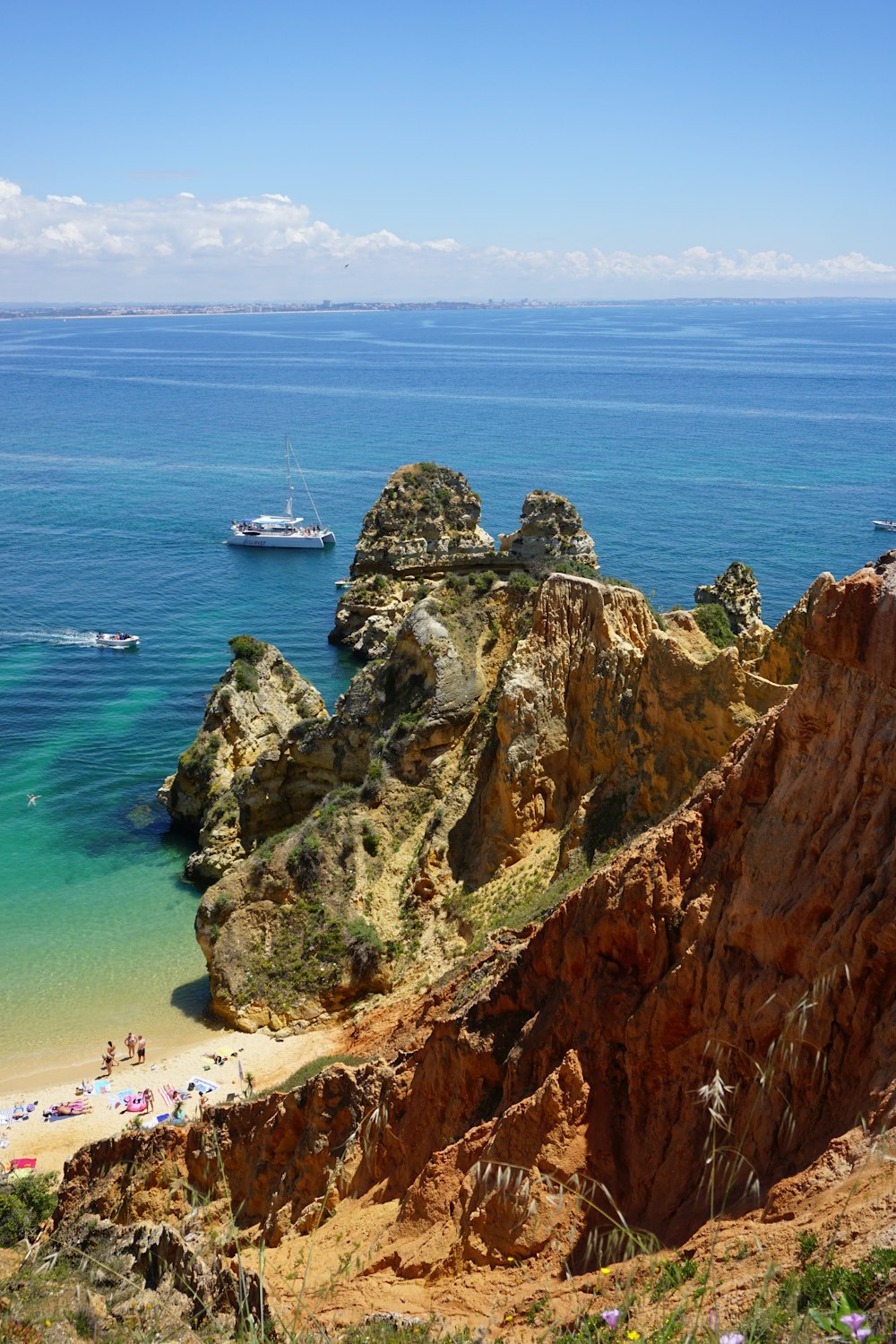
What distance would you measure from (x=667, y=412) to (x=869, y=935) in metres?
152

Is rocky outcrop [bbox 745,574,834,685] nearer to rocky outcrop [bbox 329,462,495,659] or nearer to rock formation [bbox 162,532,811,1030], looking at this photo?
rock formation [bbox 162,532,811,1030]

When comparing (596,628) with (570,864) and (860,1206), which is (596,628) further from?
(860,1206)

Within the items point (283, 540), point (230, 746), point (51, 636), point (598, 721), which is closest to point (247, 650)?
point (230, 746)

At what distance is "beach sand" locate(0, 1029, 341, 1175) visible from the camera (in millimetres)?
24500


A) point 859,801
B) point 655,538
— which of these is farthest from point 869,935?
point 655,538

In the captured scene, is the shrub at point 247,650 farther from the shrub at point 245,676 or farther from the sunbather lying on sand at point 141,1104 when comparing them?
the sunbather lying on sand at point 141,1104

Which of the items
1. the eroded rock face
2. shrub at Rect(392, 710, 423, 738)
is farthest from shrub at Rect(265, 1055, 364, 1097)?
the eroded rock face

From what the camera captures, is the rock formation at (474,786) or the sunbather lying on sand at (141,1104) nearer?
the rock formation at (474,786)

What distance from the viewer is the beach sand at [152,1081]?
80.4ft

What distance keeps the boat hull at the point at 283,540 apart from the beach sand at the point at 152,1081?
70.2 metres

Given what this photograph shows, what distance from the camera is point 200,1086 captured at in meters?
25.6

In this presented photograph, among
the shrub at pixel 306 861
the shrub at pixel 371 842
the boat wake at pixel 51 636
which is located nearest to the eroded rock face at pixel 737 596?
the shrub at pixel 371 842

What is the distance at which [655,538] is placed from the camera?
84812 mm

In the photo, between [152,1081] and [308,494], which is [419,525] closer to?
[308,494]
